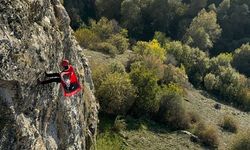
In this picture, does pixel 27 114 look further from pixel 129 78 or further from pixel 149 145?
pixel 129 78

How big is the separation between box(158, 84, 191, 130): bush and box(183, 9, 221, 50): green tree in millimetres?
41378

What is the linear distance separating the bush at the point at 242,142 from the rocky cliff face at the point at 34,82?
3921 centimetres

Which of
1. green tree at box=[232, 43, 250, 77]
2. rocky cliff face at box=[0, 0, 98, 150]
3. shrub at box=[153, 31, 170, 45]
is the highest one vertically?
shrub at box=[153, 31, 170, 45]

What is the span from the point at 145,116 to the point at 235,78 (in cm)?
3270

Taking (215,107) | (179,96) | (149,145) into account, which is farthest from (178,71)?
(149,145)

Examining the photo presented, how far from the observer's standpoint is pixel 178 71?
82.4 m

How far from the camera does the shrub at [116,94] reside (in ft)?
195

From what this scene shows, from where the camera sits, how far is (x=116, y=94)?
59938 millimetres

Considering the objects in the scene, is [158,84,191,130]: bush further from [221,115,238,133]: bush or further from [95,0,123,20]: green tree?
[95,0,123,20]: green tree

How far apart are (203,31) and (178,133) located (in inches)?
1919

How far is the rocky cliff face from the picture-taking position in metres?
19.5

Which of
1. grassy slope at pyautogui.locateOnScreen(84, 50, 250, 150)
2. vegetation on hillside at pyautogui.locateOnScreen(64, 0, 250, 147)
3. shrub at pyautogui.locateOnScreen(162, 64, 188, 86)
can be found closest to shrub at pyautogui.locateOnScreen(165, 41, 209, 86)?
vegetation on hillside at pyautogui.locateOnScreen(64, 0, 250, 147)

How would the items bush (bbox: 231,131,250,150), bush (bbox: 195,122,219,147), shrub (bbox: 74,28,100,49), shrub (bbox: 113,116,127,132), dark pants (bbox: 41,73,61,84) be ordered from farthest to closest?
shrub (bbox: 74,28,100,49), bush (bbox: 195,122,219,147), bush (bbox: 231,131,250,150), shrub (bbox: 113,116,127,132), dark pants (bbox: 41,73,61,84)

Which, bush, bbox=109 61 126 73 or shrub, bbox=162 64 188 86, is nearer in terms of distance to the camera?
bush, bbox=109 61 126 73
